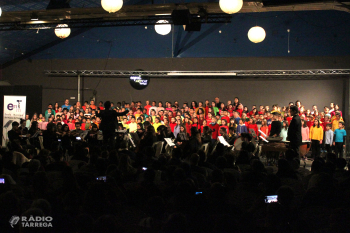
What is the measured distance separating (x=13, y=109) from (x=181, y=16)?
8089mm

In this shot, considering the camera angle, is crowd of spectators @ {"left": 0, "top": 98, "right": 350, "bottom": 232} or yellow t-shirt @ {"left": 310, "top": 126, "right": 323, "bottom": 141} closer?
crowd of spectators @ {"left": 0, "top": 98, "right": 350, "bottom": 232}

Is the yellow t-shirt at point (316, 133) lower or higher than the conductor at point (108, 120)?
lower

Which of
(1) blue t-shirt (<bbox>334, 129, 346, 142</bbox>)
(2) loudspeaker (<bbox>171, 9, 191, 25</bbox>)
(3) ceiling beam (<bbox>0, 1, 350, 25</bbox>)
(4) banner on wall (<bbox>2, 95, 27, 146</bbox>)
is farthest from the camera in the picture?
(4) banner on wall (<bbox>2, 95, 27, 146</bbox>)

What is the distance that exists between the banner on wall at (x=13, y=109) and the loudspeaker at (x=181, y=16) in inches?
291

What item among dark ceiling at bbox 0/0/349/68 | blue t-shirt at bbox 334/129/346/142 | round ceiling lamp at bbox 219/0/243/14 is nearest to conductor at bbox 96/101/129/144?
round ceiling lamp at bbox 219/0/243/14

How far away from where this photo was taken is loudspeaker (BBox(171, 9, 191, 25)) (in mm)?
8734

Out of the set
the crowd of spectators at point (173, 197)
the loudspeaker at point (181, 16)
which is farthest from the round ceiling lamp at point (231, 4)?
the crowd of spectators at point (173, 197)

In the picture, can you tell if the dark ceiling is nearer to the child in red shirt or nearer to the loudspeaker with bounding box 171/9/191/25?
the loudspeaker with bounding box 171/9/191/25

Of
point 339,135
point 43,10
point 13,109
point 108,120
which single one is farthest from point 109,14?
point 339,135

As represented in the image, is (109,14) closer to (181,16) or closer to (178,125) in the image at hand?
(181,16)

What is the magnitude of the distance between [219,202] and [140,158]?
2615 mm

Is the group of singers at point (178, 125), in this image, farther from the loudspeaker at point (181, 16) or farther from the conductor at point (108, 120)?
the loudspeaker at point (181, 16)

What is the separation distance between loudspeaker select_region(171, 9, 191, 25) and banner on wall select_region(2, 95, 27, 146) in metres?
7.40

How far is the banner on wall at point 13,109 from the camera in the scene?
43.9ft
